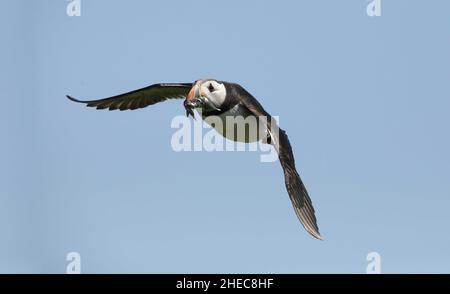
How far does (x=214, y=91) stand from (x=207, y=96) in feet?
0.44

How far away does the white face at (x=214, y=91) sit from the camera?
13672 millimetres

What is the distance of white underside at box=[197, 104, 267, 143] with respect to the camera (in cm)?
1328

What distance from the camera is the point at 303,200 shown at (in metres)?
11.5

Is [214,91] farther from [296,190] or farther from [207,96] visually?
[296,190]

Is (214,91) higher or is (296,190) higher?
(214,91)

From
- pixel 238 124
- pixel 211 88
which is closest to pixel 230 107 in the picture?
pixel 238 124

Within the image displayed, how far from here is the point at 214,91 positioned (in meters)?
13.7

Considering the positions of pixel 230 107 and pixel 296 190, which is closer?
pixel 296 190

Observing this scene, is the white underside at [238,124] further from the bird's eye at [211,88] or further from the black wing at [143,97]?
the black wing at [143,97]

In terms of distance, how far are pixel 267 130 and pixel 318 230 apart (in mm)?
2053

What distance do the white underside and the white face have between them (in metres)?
0.23
